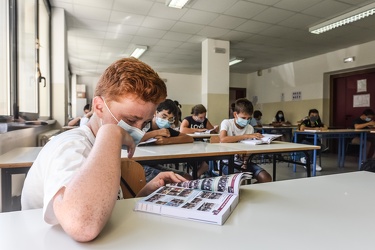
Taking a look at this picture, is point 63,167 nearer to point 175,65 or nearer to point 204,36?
point 204,36

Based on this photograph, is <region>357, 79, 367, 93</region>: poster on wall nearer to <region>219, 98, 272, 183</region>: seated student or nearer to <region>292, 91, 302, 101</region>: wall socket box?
<region>292, 91, 302, 101</region>: wall socket box

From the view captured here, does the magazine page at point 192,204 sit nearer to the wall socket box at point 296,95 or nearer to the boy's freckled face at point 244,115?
the boy's freckled face at point 244,115

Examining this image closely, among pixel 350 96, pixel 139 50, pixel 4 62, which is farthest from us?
pixel 350 96

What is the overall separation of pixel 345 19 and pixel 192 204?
4.82 meters

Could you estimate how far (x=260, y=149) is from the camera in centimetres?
212

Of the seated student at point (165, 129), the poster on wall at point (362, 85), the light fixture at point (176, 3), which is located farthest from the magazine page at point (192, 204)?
the poster on wall at point (362, 85)

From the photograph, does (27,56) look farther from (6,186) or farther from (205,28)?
(205,28)

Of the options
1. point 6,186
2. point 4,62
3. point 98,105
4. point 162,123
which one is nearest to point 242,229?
point 98,105

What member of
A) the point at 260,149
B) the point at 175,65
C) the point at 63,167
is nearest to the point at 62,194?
the point at 63,167

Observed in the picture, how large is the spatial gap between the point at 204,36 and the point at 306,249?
5.27 meters

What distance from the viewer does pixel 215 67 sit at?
18.2 feet

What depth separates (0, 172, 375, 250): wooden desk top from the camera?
545 mm

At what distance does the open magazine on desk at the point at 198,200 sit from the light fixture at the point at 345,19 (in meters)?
4.37

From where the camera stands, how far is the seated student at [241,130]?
2.44 meters
